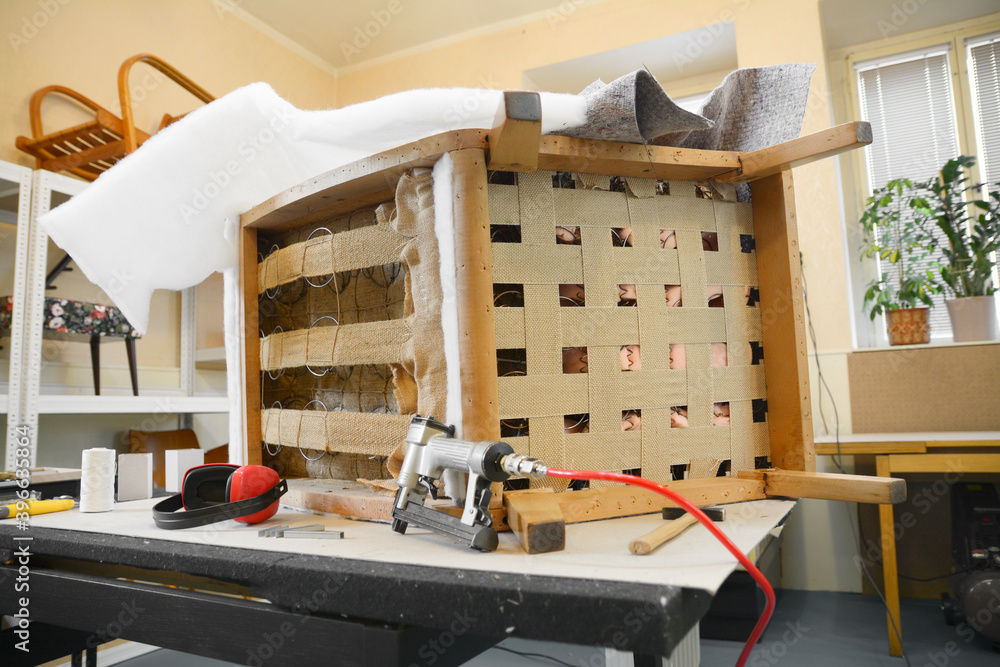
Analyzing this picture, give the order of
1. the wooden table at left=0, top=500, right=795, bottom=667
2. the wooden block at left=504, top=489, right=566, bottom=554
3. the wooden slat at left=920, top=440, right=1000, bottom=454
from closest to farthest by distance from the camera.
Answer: the wooden table at left=0, top=500, right=795, bottom=667 → the wooden block at left=504, top=489, right=566, bottom=554 → the wooden slat at left=920, top=440, right=1000, bottom=454

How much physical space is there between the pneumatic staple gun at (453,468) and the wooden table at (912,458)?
5.18 feet

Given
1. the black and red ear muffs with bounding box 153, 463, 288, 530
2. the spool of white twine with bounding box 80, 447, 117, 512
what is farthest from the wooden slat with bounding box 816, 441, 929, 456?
the spool of white twine with bounding box 80, 447, 117, 512

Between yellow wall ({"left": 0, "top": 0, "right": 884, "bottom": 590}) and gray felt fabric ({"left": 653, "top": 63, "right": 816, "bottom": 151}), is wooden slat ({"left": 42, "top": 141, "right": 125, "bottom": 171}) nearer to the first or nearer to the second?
yellow wall ({"left": 0, "top": 0, "right": 884, "bottom": 590})

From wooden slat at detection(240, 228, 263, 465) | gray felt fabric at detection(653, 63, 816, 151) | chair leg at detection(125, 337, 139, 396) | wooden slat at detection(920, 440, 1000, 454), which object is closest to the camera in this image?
gray felt fabric at detection(653, 63, 816, 151)

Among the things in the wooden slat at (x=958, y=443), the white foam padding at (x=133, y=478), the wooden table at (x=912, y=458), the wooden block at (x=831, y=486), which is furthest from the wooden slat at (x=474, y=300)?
the wooden slat at (x=958, y=443)

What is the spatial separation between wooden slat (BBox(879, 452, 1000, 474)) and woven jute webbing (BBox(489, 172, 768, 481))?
4.18ft

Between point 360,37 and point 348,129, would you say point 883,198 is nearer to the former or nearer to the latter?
point 348,129

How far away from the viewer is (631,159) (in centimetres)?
70

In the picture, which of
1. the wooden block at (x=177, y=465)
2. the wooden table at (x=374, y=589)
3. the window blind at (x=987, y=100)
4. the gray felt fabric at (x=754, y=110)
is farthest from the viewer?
the window blind at (x=987, y=100)

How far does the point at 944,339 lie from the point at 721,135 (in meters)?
2.14

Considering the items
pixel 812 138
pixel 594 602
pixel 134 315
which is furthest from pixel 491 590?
pixel 134 315

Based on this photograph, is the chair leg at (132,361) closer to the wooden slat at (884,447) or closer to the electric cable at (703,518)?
the electric cable at (703,518)

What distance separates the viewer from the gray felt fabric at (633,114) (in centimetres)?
63

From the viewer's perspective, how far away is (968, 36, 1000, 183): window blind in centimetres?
244
